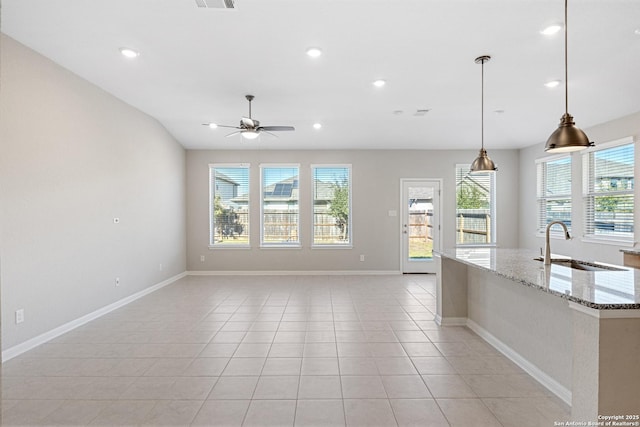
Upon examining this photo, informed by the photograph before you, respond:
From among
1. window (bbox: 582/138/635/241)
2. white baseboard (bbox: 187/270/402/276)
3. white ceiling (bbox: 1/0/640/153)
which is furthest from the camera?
white baseboard (bbox: 187/270/402/276)

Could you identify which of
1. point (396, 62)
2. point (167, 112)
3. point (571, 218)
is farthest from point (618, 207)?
point (167, 112)

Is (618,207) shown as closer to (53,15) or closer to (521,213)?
(521,213)

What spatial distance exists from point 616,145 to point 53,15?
695 centimetres

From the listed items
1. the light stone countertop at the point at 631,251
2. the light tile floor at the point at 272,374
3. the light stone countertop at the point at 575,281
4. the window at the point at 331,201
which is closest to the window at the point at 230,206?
the window at the point at 331,201

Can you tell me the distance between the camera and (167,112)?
17.7 feet

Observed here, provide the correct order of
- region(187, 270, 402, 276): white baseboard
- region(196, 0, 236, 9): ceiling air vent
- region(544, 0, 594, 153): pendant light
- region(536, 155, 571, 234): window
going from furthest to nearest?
region(187, 270, 402, 276): white baseboard < region(536, 155, 571, 234): window < region(196, 0, 236, 9): ceiling air vent < region(544, 0, 594, 153): pendant light

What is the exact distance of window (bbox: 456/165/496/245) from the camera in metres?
7.26

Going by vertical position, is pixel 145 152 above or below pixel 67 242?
above

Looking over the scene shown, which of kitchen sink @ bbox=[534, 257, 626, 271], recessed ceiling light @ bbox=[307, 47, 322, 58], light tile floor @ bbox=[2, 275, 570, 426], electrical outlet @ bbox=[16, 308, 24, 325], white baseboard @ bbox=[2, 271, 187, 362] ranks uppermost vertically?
recessed ceiling light @ bbox=[307, 47, 322, 58]

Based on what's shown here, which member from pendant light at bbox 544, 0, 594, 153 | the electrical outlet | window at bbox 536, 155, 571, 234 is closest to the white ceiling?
window at bbox 536, 155, 571, 234

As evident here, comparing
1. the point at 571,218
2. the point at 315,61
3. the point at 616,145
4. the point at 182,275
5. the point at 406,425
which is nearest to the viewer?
Answer: the point at 406,425

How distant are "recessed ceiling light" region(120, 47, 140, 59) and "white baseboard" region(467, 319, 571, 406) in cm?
469

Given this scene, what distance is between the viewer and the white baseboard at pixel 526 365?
2.35 meters

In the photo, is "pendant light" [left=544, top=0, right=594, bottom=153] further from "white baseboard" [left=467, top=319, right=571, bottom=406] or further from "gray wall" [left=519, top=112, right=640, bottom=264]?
"gray wall" [left=519, top=112, right=640, bottom=264]
